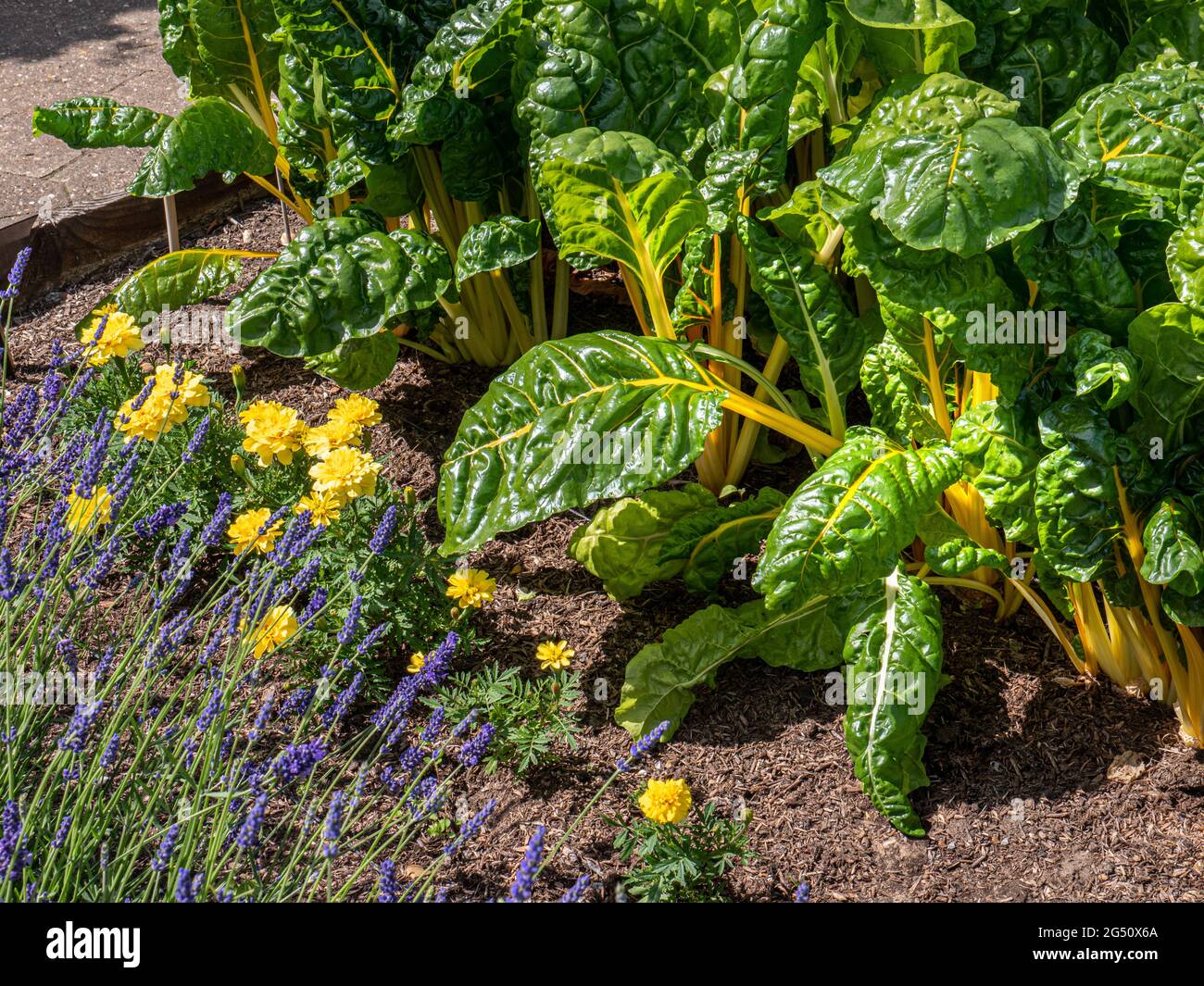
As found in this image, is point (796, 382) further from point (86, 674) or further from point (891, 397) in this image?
point (86, 674)

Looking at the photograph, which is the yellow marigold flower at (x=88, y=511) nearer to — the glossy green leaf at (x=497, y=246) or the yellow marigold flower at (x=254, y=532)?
the yellow marigold flower at (x=254, y=532)

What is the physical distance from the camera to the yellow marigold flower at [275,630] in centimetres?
257

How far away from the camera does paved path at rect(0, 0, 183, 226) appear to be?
4730 millimetres

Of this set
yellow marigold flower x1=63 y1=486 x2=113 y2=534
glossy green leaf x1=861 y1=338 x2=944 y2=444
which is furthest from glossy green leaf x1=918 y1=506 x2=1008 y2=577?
yellow marigold flower x1=63 y1=486 x2=113 y2=534

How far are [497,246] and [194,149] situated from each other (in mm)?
953

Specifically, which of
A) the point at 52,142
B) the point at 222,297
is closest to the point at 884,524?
the point at 222,297

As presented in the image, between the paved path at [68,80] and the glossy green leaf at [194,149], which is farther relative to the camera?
the paved path at [68,80]

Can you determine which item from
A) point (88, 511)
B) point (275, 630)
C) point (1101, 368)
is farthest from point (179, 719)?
point (1101, 368)

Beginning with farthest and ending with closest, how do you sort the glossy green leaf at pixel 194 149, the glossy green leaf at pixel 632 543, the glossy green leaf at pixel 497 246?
the glossy green leaf at pixel 194 149, the glossy green leaf at pixel 497 246, the glossy green leaf at pixel 632 543

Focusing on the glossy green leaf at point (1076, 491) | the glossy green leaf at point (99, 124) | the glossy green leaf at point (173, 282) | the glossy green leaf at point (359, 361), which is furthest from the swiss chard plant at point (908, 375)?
the glossy green leaf at point (99, 124)

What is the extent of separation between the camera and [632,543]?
120 inches

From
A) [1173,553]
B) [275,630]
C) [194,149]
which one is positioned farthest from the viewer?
[194,149]

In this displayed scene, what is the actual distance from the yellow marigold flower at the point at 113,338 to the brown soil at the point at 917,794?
1.11 m

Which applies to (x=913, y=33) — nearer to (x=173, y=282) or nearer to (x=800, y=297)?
(x=800, y=297)
